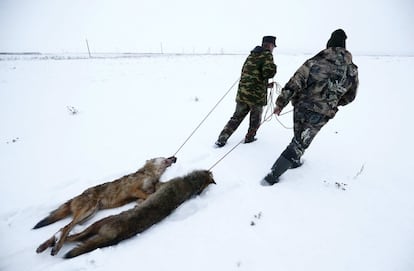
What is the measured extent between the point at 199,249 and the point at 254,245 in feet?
1.96

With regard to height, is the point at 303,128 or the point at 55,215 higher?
the point at 303,128

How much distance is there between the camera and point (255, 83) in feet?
14.2

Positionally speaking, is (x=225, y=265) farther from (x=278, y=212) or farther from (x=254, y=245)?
(x=278, y=212)

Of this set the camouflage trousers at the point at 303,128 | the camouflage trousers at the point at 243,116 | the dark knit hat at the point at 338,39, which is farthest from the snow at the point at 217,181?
the dark knit hat at the point at 338,39

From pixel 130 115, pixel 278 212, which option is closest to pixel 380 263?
pixel 278 212

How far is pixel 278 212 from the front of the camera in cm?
291

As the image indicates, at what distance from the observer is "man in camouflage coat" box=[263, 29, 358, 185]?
3.08 meters

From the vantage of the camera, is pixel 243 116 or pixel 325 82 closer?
pixel 325 82

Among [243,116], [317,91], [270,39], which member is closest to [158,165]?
[243,116]

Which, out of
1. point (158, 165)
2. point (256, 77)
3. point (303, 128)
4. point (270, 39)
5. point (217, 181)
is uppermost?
point (270, 39)

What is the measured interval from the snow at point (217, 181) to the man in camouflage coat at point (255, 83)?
0.58m

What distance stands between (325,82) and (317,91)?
152mm

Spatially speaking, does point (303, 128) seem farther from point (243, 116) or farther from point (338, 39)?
point (243, 116)

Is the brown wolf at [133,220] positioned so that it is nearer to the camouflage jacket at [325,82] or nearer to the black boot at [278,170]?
the black boot at [278,170]
